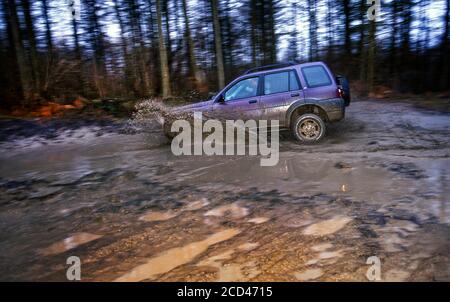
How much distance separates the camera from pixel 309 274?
289 centimetres

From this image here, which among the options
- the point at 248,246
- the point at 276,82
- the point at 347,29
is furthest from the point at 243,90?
the point at 347,29

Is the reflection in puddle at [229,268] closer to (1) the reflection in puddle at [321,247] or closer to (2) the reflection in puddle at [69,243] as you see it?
(1) the reflection in puddle at [321,247]

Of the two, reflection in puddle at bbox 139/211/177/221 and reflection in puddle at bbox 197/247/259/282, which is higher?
reflection in puddle at bbox 139/211/177/221

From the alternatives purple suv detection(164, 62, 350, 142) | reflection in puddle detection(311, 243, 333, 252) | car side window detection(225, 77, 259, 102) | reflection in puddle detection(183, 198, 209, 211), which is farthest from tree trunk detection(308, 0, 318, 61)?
reflection in puddle detection(311, 243, 333, 252)

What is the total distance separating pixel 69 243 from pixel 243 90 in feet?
18.0

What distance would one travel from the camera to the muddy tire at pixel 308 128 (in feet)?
26.1

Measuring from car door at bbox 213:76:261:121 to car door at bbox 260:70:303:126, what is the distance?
183 mm

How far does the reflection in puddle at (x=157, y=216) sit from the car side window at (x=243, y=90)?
4329 mm

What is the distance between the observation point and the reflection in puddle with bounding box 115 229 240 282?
3.04 meters

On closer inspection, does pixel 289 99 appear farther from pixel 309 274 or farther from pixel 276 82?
pixel 309 274

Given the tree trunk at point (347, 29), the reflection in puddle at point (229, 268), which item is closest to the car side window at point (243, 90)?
the reflection in puddle at point (229, 268)

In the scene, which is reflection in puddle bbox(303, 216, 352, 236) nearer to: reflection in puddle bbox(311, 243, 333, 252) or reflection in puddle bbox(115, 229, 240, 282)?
reflection in puddle bbox(311, 243, 333, 252)

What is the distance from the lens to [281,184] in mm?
5352

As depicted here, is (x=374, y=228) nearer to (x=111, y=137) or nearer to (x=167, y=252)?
(x=167, y=252)
